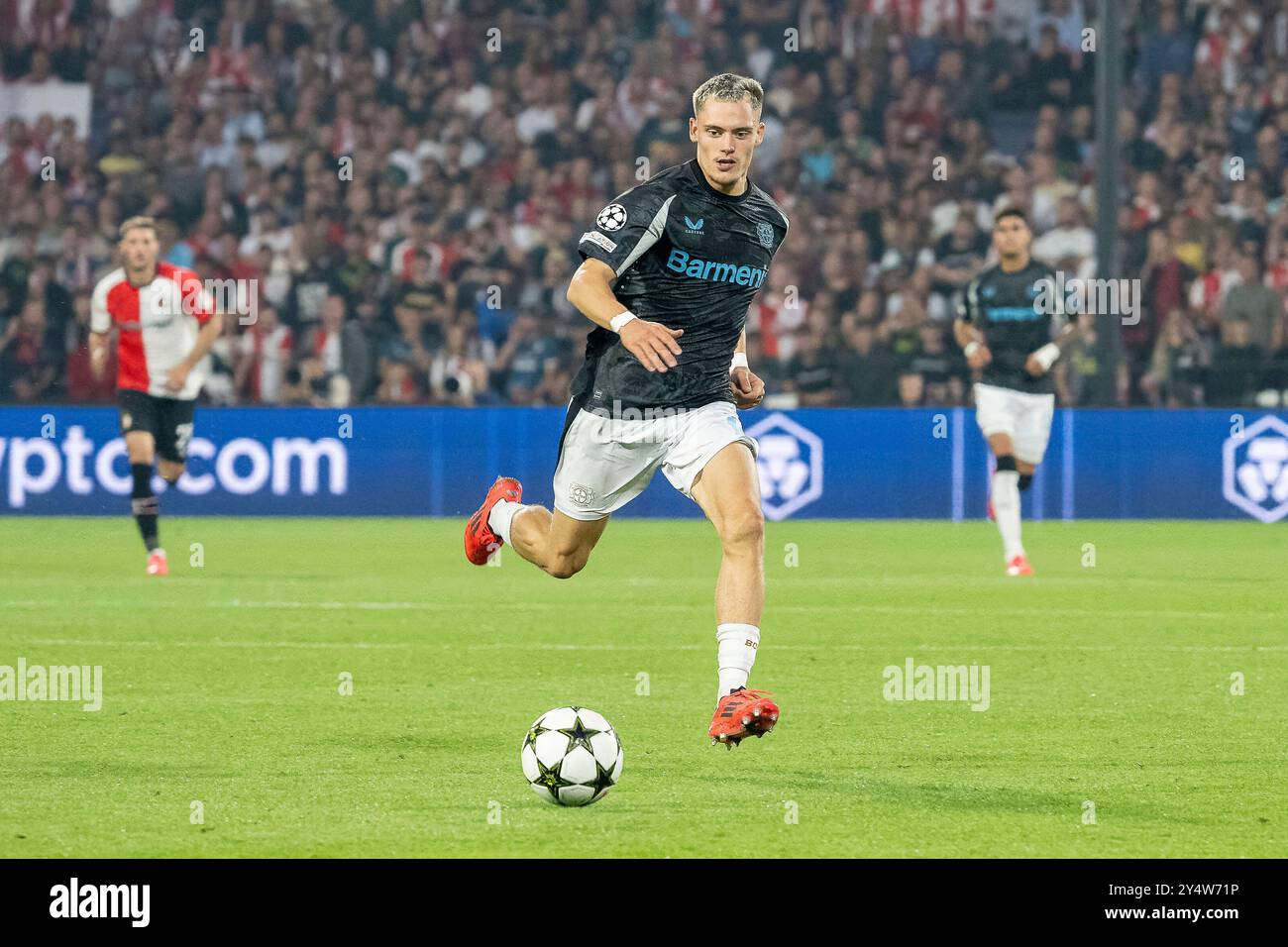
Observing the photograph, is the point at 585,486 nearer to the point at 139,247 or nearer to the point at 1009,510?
the point at 1009,510

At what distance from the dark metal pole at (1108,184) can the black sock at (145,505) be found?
8306 mm

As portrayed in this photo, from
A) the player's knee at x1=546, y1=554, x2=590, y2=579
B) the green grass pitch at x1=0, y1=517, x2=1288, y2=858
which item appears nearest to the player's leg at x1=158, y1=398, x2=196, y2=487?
the green grass pitch at x1=0, y1=517, x2=1288, y2=858

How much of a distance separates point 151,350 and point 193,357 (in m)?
0.39

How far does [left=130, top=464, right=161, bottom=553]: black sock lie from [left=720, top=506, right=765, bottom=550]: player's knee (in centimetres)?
768

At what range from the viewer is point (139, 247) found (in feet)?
47.0

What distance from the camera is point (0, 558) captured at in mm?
14852

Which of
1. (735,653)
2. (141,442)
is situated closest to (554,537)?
(735,653)

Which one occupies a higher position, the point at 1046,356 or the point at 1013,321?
the point at 1013,321

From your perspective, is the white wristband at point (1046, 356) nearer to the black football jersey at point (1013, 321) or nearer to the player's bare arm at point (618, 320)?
the black football jersey at point (1013, 321)

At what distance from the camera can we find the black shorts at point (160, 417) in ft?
46.7

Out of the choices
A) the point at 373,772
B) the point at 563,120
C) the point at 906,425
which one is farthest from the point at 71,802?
the point at 563,120

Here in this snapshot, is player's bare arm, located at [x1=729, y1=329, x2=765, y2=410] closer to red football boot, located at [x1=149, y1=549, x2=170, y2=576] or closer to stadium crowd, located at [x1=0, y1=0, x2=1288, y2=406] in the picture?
red football boot, located at [x1=149, y1=549, x2=170, y2=576]

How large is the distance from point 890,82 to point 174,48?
25.0 feet

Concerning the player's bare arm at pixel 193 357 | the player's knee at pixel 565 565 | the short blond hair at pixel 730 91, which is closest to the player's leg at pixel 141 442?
the player's bare arm at pixel 193 357
